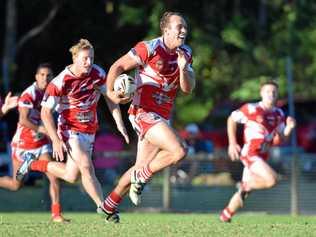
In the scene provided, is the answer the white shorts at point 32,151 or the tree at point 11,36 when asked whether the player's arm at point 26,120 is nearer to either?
the white shorts at point 32,151

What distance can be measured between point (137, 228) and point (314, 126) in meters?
21.0

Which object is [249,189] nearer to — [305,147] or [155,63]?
[155,63]

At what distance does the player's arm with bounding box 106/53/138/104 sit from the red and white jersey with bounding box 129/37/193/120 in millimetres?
203

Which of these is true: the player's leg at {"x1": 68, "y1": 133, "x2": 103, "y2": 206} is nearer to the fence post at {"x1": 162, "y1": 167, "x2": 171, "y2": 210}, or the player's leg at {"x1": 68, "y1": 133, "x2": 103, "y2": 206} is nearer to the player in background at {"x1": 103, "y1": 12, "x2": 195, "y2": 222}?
the player in background at {"x1": 103, "y1": 12, "x2": 195, "y2": 222}

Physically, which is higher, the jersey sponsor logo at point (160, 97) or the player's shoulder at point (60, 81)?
the player's shoulder at point (60, 81)

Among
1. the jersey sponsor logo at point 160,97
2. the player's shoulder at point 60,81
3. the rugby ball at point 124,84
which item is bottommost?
the jersey sponsor logo at point 160,97

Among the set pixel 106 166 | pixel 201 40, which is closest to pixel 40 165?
pixel 106 166

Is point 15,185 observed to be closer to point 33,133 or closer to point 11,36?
point 33,133

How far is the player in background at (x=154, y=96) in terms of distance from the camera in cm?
1198

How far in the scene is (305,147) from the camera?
31.1 m

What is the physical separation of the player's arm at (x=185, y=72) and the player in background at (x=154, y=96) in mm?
11

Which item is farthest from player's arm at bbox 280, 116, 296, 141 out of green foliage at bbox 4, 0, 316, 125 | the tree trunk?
the tree trunk

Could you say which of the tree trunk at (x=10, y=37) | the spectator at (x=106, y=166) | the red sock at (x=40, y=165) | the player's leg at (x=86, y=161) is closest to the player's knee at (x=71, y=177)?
the player's leg at (x=86, y=161)

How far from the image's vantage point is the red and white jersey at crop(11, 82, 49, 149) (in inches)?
606
